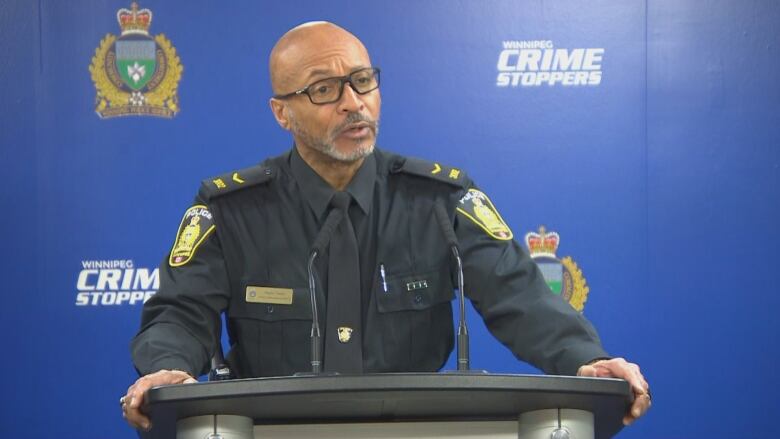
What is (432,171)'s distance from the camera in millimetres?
2443

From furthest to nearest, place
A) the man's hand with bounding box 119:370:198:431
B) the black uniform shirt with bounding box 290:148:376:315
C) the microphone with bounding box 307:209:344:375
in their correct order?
the black uniform shirt with bounding box 290:148:376:315
the microphone with bounding box 307:209:344:375
the man's hand with bounding box 119:370:198:431

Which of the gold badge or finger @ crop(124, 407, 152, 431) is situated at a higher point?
the gold badge

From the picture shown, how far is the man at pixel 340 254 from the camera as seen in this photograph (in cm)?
228

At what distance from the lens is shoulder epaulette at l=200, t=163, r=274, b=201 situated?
238 cm

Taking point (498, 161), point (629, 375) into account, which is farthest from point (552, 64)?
point (629, 375)

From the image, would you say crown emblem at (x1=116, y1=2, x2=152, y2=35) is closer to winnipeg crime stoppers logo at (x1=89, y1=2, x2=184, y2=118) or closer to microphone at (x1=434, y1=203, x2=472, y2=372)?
winnipeg crime stoppers logo at (x1=89, y1=2, x2=184, y2=118)

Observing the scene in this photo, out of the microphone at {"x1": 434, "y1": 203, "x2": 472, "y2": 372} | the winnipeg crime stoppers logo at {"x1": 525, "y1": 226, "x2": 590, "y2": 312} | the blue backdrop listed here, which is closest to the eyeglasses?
the microphone at {"x1": 434, "y1": 203, "x2": 472, "y2": 372}

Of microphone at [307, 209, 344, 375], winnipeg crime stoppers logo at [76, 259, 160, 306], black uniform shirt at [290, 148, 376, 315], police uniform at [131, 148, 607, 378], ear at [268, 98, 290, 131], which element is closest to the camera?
microphone at [307, 209, 344, 375]

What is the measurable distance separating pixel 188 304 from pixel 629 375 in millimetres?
885

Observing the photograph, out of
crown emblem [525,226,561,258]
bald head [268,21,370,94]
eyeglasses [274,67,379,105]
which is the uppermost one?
crown emblem [525,226,561,258]

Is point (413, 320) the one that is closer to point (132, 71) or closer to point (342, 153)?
point (342, 153)

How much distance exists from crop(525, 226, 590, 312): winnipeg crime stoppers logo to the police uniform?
127 centimetres

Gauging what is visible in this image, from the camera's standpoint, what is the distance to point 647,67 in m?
3.70

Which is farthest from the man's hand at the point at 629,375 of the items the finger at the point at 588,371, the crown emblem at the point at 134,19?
the crown emblem at the point at 134,19
